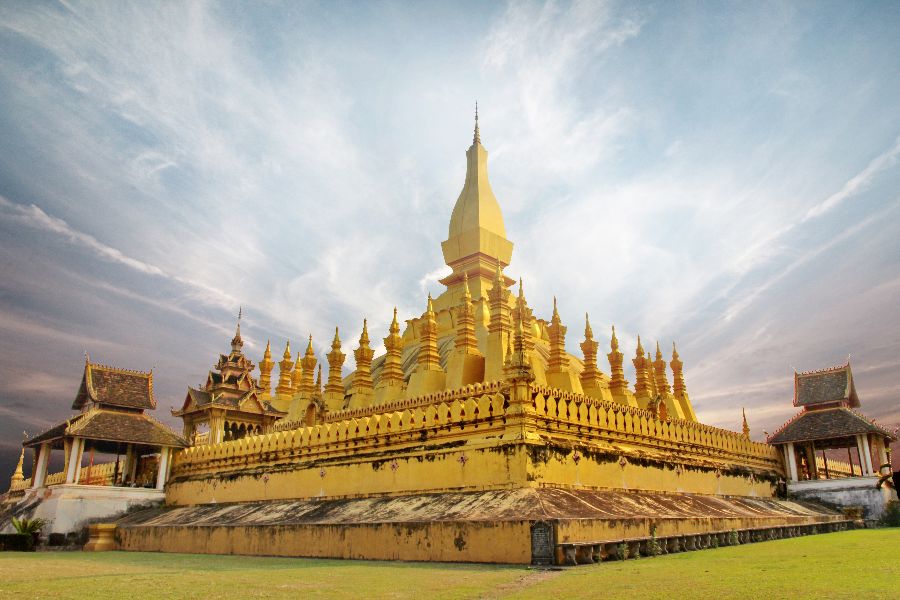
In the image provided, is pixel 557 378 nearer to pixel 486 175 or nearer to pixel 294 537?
pixel 294 537

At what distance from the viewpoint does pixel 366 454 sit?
1473 cm

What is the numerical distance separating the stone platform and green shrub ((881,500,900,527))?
11.0ft

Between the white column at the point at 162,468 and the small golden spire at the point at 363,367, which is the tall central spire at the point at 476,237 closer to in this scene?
the small golden spire at the point at 363,367

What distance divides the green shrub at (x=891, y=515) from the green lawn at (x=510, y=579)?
402 inches

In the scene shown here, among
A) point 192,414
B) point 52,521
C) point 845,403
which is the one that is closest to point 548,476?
point 52,521

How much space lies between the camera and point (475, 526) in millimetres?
9945

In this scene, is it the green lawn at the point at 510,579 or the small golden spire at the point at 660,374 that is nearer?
the green lawn at the point at 510,579

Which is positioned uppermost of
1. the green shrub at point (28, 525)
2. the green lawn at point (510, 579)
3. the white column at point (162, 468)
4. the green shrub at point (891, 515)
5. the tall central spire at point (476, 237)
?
the tall central spire at point (476, 237)

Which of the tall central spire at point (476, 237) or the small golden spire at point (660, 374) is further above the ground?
the tall central spire at point (476, 237)

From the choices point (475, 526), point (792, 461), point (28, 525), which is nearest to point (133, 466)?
point (28, 525)

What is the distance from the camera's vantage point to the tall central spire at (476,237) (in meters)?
27.2

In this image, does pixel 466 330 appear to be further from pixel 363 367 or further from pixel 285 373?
pixel 285 373

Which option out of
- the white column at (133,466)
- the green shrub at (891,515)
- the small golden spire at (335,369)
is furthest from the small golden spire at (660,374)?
the white column at (133,466)

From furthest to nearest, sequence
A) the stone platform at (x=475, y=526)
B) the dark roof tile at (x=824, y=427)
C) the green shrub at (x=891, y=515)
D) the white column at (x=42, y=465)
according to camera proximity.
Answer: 1. the dark roof tile at (x=824, y=427)
2. the white column at (x=42, y=465)
3. the green shrub at (x=891, y=515)
4. the stone platform at (x=475, y=526)
